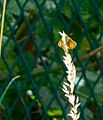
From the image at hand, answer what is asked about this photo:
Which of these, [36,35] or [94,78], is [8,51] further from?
[94,78]

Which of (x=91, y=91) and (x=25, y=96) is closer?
(x=91, y=91)

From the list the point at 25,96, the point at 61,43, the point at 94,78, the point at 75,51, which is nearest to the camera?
the point at 61,43

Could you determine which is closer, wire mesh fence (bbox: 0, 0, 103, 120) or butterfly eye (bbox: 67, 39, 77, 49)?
butterfly eye (bbox: 67, 39, 77, 49)

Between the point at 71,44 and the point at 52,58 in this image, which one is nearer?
the point at 71,44

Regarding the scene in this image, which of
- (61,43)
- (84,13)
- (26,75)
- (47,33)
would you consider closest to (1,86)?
(26,75)

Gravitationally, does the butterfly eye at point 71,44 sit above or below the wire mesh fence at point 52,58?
above

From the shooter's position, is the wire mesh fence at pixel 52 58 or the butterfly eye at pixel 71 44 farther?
the wire mesh fence at pixel 52 58

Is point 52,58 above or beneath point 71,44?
beneath

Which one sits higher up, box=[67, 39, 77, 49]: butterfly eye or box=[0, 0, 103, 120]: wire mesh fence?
box=[67, 39, 77, 49]: butterfly eye
